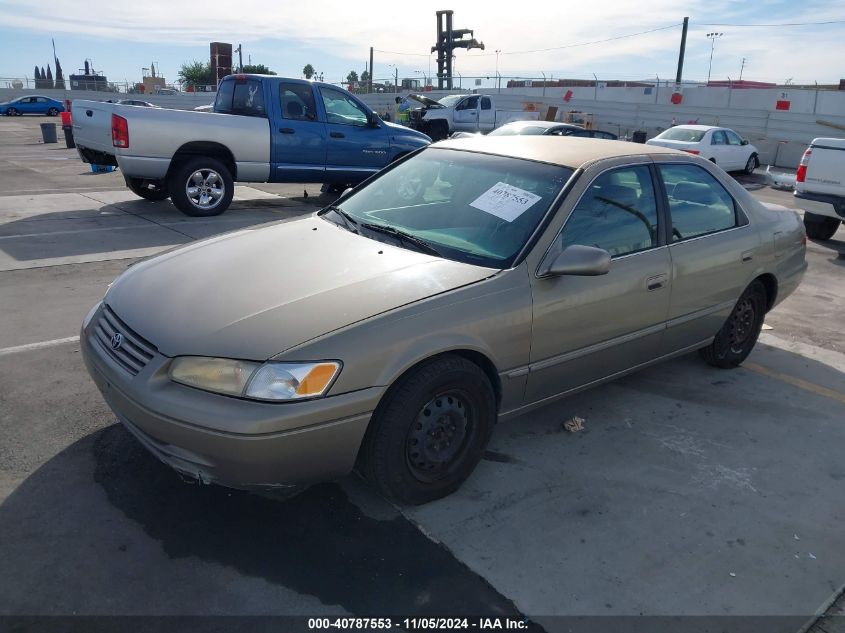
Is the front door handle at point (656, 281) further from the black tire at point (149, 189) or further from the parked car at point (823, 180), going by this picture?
the black tire at point (149, 189)

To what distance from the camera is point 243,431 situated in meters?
2.60

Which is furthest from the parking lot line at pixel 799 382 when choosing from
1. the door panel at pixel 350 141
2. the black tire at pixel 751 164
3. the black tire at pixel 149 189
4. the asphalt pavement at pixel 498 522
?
the black tire at pixel 751 164

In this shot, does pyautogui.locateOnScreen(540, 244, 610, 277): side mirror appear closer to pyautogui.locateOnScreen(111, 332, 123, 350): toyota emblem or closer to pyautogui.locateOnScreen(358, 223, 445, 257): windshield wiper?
pyautogui.locateOnScreen(358, 223, 445, 257): windshield wiper

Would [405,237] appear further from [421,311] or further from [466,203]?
[421,311]

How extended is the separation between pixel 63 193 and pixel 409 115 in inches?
661

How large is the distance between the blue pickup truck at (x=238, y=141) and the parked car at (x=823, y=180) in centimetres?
599

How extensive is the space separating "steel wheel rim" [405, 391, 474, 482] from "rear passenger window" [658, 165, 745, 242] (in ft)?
6.17

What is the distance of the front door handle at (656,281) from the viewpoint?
3.93 meters

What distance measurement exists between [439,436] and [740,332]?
2933 mm

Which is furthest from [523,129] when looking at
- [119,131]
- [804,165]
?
[119,131]

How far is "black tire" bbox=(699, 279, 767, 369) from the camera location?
4.88 meters

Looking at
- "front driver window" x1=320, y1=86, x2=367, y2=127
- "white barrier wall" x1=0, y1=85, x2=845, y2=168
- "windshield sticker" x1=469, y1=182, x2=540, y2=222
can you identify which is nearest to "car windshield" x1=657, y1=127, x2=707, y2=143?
"white barrier wall" x1=0, y1=85, x2=845, y2=168

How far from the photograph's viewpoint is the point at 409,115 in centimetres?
2628

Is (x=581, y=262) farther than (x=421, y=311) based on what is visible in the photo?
Yes
